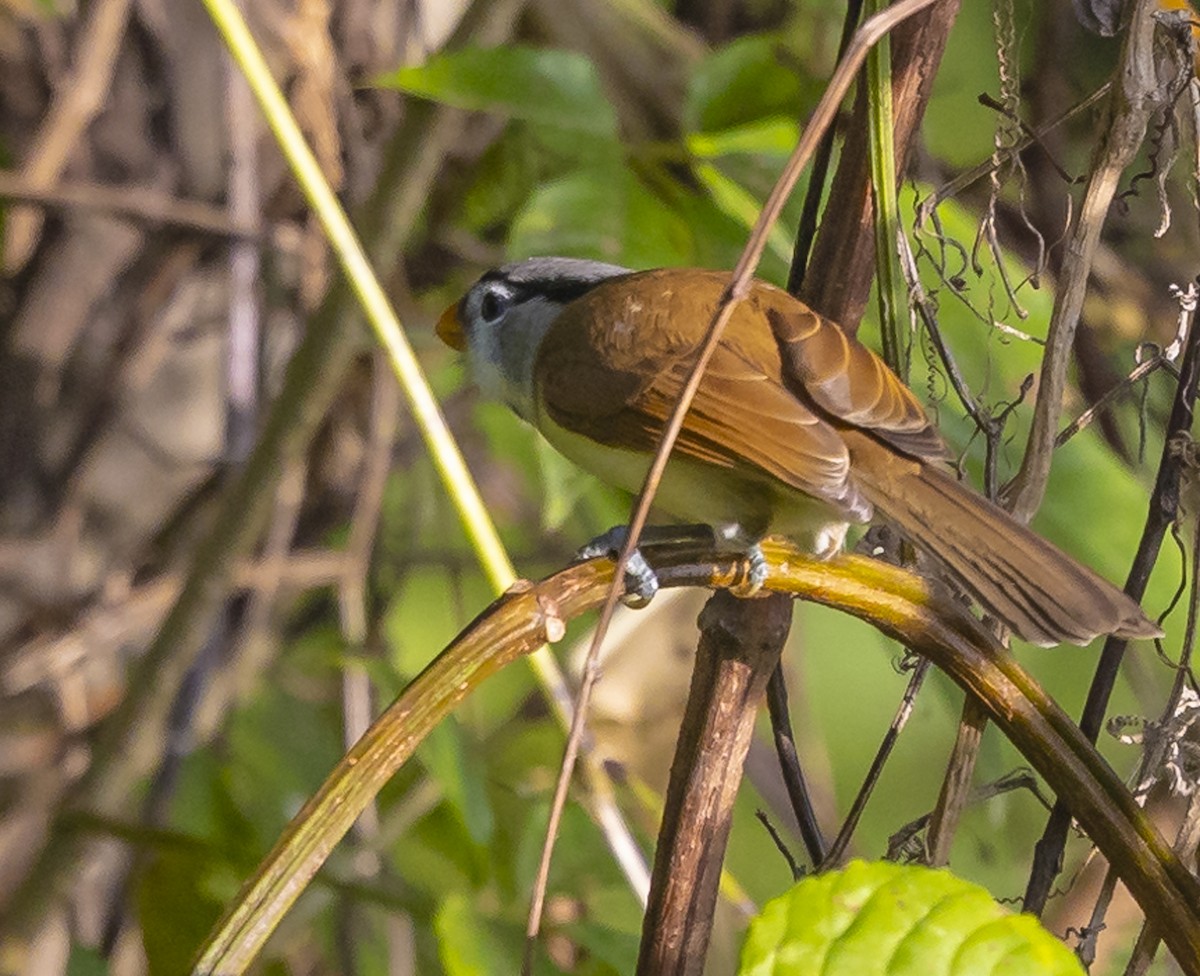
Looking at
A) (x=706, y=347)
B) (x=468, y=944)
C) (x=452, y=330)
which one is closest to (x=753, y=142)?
(x=452, y=330)

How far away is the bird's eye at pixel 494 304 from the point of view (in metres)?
1.23

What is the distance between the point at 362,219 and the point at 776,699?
86 centimetres

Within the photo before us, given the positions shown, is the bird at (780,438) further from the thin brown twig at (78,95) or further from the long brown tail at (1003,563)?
the thin brown twig at (78,95)

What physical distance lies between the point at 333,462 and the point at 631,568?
132 centimetres

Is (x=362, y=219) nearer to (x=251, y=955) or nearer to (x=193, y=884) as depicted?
(x=193, y=884)

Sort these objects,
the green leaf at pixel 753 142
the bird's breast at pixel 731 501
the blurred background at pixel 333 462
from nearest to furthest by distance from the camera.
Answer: the bird's breast at pixel 731 501
the green leaf at pixel 753 142
the blurred background at pixel 333 462

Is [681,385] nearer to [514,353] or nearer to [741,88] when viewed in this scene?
[514,353]

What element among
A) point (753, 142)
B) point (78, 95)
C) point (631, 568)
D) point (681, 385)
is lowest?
point (631, 568)

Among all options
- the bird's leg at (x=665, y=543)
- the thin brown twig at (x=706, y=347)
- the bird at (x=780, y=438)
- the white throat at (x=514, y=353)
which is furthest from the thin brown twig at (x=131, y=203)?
the thin brown twig at (x=706, y=347)

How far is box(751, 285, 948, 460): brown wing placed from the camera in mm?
837

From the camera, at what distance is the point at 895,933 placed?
560 mm

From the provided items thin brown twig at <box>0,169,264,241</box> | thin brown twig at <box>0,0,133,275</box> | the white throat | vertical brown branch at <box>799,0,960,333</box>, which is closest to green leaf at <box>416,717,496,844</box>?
the white throat

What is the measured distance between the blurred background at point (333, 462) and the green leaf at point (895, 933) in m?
0.74

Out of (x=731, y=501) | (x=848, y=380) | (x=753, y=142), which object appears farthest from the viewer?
(x=753, y=142)
